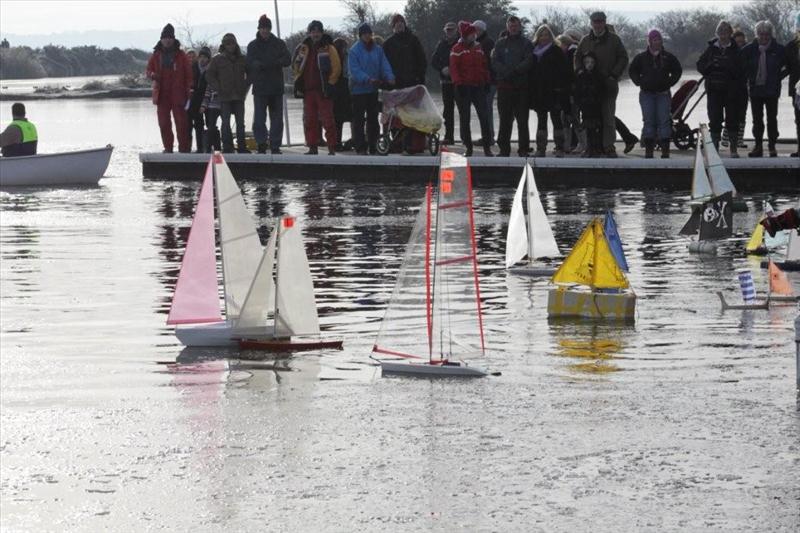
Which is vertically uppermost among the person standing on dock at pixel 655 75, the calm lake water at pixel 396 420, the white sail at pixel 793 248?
the person standing on dock at pixel 655 75

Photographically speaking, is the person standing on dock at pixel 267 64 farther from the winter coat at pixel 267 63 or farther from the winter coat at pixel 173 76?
the winter coat at pixel 173 76

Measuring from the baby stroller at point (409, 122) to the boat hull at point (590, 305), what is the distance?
11.2 metres

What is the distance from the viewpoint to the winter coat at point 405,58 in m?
26.3

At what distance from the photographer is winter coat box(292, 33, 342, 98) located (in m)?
26.7

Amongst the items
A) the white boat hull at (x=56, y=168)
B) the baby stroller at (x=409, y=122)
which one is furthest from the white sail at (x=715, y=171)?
the white boat hull at (x=56, y=168)

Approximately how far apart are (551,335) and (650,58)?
446 inches

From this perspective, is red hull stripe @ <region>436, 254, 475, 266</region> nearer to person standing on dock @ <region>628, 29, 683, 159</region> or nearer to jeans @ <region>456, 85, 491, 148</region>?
person standing on dock @ <region>628, 29, 683, 159</region>

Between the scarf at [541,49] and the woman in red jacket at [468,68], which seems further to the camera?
the woman in red jacket at [468,68]

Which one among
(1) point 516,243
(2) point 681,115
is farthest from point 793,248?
(2) point 681,115

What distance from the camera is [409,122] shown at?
2683 cm

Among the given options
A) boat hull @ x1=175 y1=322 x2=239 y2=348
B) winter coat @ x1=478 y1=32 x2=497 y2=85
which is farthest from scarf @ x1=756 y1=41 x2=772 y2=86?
boat hull @ x1=175 y1=322 x2=239 y2=348

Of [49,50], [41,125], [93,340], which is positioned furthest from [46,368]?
[49,50]

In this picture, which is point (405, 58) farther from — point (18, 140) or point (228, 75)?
point (18, 140)

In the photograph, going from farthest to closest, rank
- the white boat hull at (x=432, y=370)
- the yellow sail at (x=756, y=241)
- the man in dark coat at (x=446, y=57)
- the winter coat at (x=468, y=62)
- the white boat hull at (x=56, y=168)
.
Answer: the white boat hull at (x=56, y=168)
the man in dark coat at (x=446, y=57)
the winter coat at (x=468, y=62)
the yellow sail at (x=756, y=241)
the white boat hull at (x=432, y=370)
